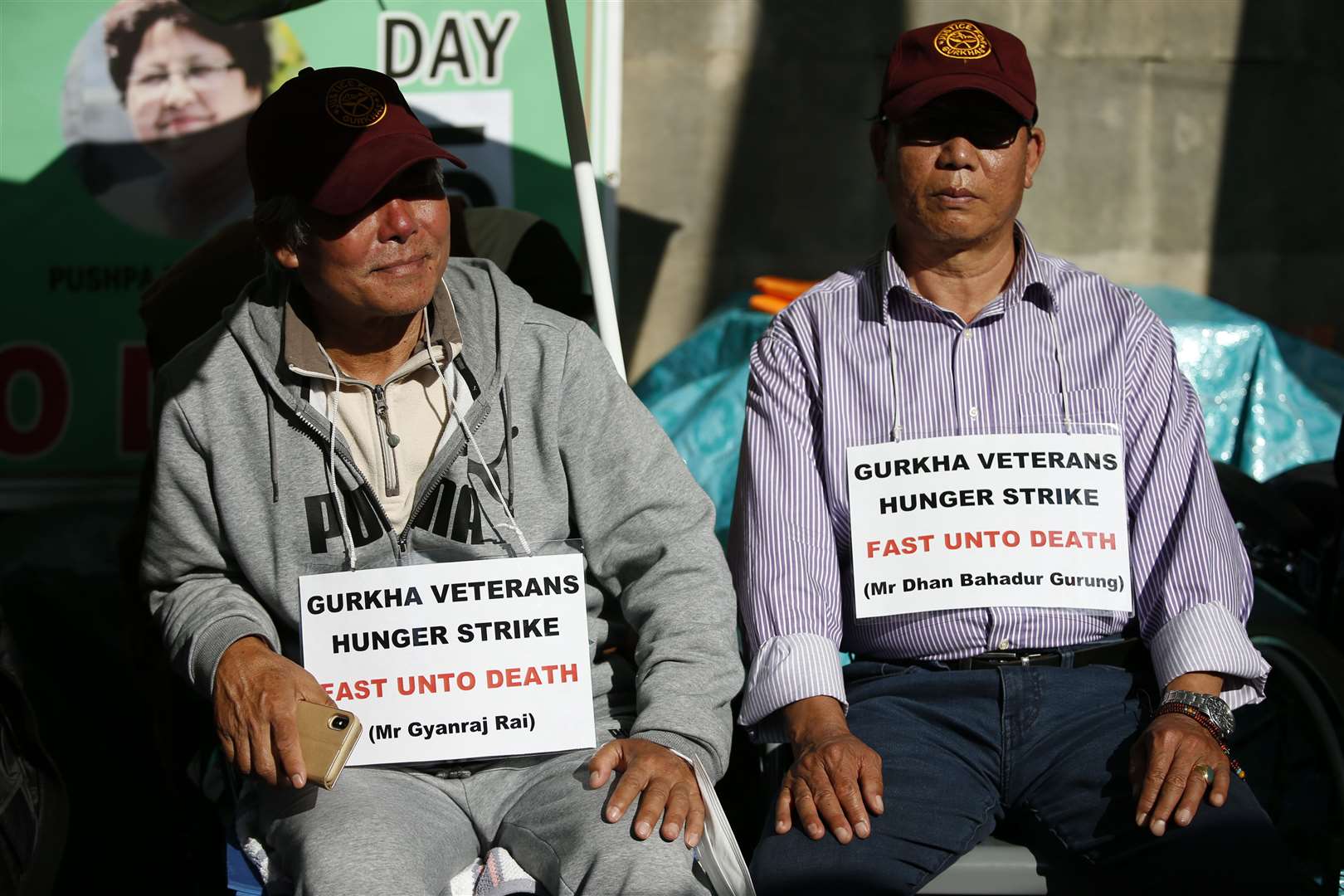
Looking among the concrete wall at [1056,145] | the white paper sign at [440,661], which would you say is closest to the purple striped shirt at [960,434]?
the white paper sign at [440,661]

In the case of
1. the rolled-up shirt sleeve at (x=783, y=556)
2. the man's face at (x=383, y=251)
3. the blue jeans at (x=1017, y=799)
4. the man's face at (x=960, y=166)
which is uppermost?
the man's face at (x=960, y=166)

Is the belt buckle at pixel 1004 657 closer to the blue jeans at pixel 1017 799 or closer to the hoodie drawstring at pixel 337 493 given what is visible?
the blue jeans at pixel 1017 799

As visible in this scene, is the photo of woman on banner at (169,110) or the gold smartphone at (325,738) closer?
the gold smartphone at (325,738)

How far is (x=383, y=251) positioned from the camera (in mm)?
2326

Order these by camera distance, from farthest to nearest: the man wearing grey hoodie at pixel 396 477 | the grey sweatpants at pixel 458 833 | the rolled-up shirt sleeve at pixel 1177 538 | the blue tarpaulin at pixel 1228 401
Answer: the blue tarpaulin at pixel 1228 401, the rolled-up shirt sleeve at pixel 1177 538, the man wearing grey hoodie at pixel 396 477, the grey sweatpants at pixel 458 833

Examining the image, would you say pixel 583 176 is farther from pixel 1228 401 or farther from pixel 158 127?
pixel 1228 401

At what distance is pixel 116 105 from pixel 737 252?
2.39 m

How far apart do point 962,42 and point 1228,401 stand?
215 centimetres

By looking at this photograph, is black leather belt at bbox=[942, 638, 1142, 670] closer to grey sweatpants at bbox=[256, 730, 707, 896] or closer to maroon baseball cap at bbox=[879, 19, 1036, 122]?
grey sweatpants at bbox=[256, 730, 707, 896]

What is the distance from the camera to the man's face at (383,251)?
2318 mm

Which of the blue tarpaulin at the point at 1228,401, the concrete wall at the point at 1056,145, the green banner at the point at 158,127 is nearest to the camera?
the blue tarpaulin at the point at 1228,401

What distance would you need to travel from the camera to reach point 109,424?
447 centimetres

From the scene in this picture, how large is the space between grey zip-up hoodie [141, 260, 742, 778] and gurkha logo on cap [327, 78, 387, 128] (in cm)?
37

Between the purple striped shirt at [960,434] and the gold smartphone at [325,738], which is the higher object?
the purple striped shirt at [960,434]
